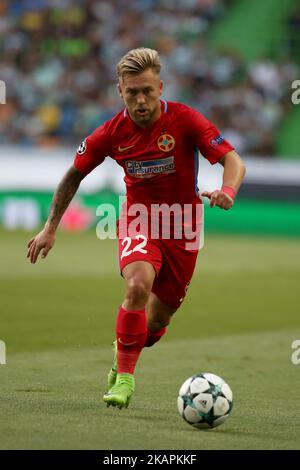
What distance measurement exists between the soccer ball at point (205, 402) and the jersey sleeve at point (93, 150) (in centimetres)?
162

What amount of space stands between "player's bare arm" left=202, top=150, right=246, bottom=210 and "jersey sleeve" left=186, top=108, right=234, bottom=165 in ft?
0.14

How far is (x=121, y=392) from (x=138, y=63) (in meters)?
1.93

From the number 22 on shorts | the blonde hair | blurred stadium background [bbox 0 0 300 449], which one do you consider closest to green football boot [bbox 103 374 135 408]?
the number 22 on shorts

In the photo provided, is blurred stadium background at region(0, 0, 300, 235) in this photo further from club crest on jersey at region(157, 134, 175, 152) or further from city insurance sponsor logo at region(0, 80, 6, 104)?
club crest on jersey at region(157, 134, 175, 152)

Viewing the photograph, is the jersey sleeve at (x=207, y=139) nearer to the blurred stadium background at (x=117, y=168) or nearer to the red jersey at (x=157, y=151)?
the red jersey at (x=157, y=151)

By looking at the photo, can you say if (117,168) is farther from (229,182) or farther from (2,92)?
(229,182)

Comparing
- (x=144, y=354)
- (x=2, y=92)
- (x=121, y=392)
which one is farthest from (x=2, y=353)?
(x=2, y=92)

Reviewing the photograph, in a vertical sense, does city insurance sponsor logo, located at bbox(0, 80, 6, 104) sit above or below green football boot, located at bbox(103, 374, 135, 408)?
above

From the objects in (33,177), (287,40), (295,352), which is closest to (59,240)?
(33,177)

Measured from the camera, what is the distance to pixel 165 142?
6.56m

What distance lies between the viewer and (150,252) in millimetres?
6469

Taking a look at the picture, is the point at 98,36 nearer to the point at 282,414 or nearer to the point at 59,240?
the point at 59,240

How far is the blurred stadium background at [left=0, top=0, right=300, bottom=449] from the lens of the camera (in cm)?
1154

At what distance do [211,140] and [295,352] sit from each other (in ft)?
10.6
